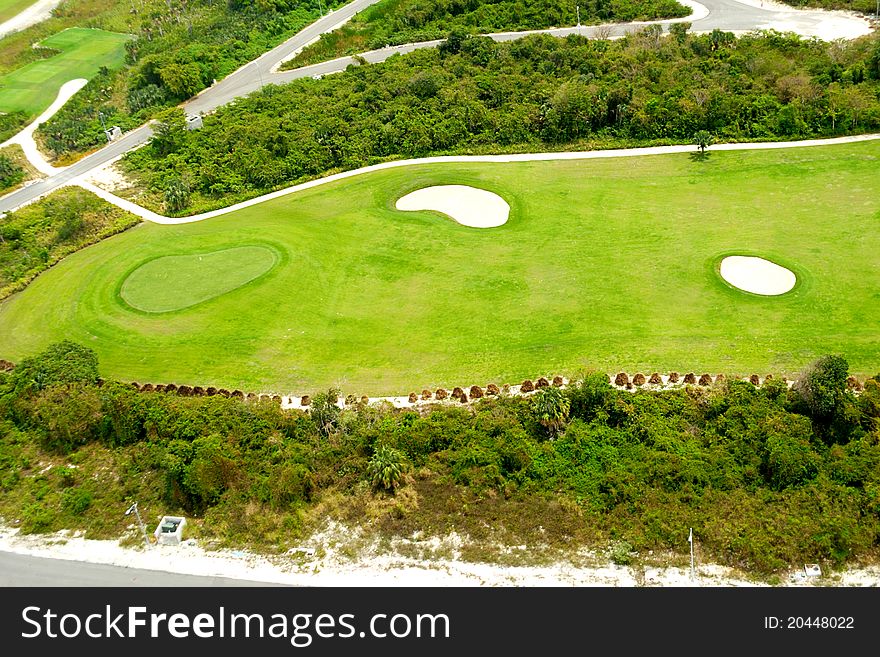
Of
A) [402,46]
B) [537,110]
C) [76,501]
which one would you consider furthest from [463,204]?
[402,46]

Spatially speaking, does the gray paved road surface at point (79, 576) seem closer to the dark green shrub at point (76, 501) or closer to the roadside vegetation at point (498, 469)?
the roadside vegetation at point (498, 469)

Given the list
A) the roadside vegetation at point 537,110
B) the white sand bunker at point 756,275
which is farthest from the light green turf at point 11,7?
the white sand bunker at point 756,275

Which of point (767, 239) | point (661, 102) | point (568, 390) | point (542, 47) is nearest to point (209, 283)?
point (568, 390)

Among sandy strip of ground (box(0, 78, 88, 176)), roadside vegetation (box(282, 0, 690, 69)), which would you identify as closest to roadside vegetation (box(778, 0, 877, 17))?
roadside vegetation (box(282, 0, 690, 69))

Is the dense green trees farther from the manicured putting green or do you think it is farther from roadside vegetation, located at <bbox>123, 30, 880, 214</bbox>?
the manicured putting green

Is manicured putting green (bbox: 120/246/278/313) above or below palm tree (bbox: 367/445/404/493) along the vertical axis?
above

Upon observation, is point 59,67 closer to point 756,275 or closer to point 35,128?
point 35,128
